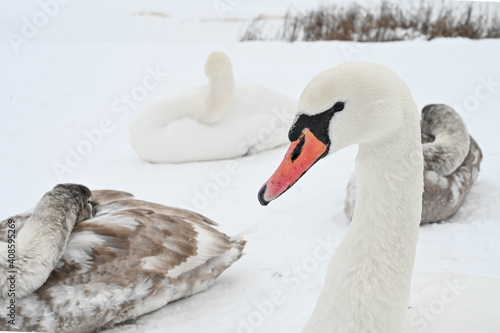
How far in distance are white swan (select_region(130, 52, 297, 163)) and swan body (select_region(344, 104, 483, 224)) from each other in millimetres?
1013

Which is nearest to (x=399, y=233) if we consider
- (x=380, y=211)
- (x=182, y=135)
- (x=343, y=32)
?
(x=380, y=211)

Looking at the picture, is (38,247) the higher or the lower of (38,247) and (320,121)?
the lower

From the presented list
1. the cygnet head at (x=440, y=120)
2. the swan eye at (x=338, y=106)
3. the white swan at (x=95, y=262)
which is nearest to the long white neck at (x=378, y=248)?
the swan eye at (x=338, y=106)

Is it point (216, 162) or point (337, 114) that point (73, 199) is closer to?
point (337, 114)

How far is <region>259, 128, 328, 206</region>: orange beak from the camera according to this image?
1.23 metres

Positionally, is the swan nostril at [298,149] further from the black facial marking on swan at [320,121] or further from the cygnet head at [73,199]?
the cygnet head at [73,199]

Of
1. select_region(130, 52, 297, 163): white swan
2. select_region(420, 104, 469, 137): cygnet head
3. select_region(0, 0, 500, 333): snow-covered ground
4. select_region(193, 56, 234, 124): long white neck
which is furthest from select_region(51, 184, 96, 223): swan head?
select_region(420, 104, 469, 137): cygnet head

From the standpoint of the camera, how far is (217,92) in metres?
3.64

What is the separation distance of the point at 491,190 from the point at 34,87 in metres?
2.26

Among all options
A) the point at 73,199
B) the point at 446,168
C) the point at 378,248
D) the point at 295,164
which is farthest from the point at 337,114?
the point at 446,168

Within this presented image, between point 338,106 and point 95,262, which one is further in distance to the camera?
point 95,262

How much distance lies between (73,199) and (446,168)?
163 centimetres

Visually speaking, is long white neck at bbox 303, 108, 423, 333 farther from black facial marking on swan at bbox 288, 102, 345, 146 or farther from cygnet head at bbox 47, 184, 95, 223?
cygnet head at bbox 47, 184, 95, 223

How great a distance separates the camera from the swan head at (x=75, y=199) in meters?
2.13
